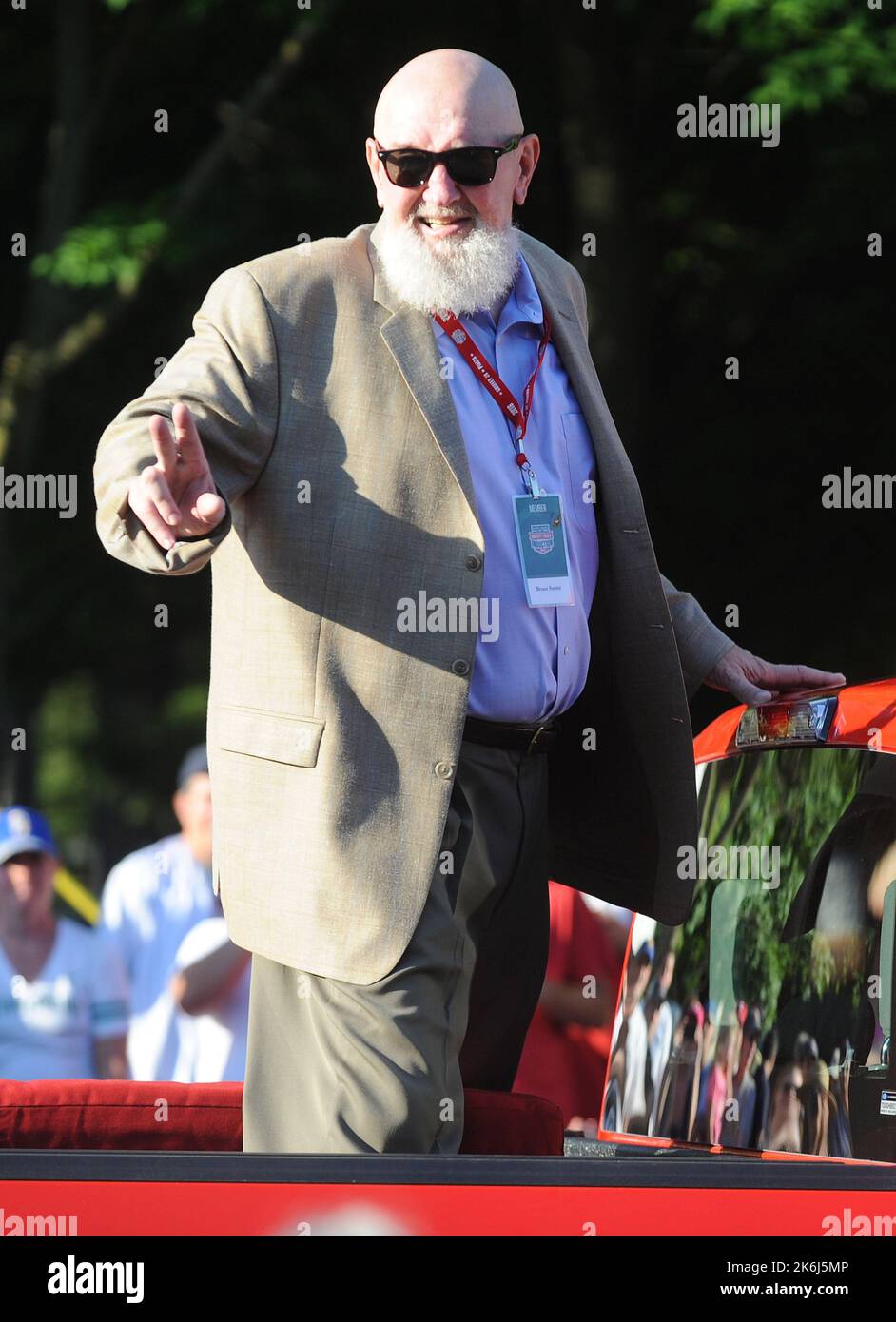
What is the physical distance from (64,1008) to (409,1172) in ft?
14.0

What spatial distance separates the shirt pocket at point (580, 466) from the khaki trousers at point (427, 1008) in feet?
1.30

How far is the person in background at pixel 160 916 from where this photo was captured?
6.33 metres

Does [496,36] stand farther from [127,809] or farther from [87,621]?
[127,809]

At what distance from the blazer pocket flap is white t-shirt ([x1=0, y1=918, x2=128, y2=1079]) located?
3.42 m

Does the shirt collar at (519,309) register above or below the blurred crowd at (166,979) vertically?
above

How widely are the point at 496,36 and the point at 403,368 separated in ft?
23.7

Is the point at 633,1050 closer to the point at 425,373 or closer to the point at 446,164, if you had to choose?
the point at 425,373

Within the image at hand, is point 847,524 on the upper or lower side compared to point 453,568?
upper

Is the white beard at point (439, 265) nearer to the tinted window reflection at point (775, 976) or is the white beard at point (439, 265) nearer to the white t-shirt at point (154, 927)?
the tinted window reflection at point (775, 976)
